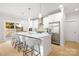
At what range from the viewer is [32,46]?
2.05m

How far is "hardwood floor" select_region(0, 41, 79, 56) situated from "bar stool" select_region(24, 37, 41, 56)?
205 mm

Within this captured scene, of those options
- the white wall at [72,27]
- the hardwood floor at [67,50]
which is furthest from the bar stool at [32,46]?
the white wall at [72,27]

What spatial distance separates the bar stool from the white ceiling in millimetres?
549

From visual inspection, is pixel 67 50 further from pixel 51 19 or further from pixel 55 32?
pixel 51 19

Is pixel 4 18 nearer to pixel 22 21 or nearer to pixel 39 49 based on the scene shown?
pixel 22 21

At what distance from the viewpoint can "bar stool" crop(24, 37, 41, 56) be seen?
1.97 meters

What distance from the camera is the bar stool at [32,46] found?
197 cm

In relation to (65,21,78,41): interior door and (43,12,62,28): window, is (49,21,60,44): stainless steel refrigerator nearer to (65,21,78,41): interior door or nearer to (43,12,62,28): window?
(43,12,62,28): window

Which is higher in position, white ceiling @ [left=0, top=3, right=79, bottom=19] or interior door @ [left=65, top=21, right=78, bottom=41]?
white ceiling @ [left=0, top=3, right=79, bottom=19]

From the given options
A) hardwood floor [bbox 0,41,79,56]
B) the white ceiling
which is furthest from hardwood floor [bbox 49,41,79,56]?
the white ceiling

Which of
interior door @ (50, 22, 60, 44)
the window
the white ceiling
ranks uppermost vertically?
the white ceiling

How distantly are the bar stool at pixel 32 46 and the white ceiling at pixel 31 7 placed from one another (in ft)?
1.80

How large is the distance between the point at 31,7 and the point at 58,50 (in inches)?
43.9

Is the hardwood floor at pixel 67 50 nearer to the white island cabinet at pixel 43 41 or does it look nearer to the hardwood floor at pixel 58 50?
the hardwood floor at pixel 58 50
